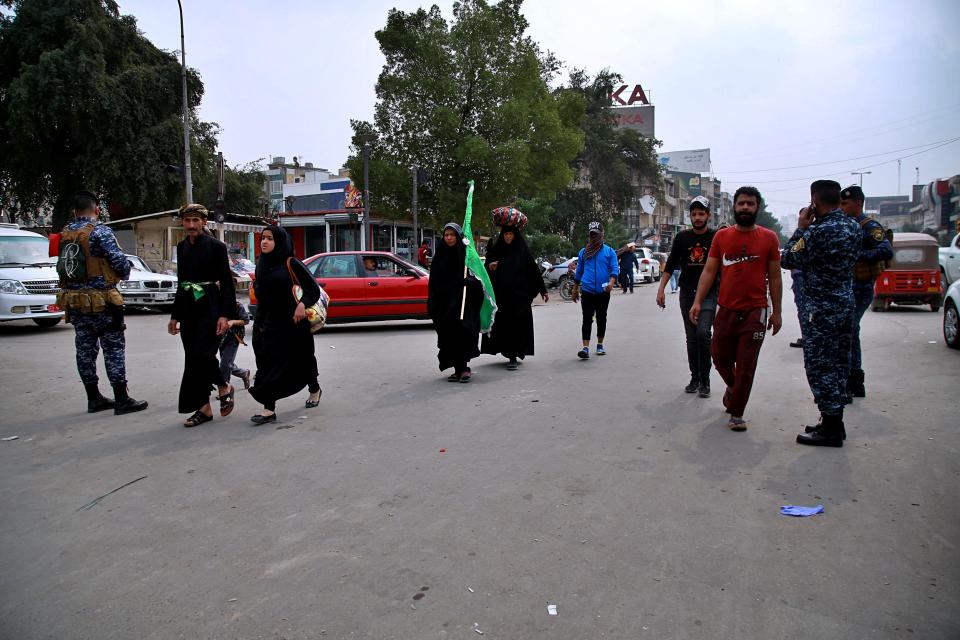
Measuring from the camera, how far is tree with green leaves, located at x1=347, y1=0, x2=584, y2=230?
25109 millimetres

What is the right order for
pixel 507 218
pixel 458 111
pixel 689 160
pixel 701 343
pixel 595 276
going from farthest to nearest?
pixel 689 160 < pixel 458 111 < pixel 595 276 < pixel 507 218 < pixel 701 343

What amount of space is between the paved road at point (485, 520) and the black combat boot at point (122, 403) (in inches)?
6.7

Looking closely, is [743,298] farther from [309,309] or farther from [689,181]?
[689,181]

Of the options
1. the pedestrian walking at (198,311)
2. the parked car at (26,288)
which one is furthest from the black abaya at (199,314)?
the parked car at (26,288)

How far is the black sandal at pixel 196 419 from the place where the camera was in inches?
238

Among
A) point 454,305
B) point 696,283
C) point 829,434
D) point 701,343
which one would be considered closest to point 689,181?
point 454,305

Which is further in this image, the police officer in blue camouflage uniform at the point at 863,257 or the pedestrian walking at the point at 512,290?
the pedestrian walking at the point at 512,290

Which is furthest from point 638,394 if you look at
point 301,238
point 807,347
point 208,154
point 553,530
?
point 301,238

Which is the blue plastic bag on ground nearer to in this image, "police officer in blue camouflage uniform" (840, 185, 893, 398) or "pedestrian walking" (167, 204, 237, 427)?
"police officer in blue camouflage uniform" (840, 185, 893, 398)

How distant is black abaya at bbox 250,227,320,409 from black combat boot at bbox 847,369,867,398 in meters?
4.96

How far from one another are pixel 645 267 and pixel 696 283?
27864 mm

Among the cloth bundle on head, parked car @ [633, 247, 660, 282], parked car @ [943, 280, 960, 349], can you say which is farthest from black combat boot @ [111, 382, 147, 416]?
parked car @ [633, 247, 660, 282]

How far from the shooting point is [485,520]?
3781mm

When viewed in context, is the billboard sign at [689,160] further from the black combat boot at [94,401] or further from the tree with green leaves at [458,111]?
the black combat boot at [94,401]
